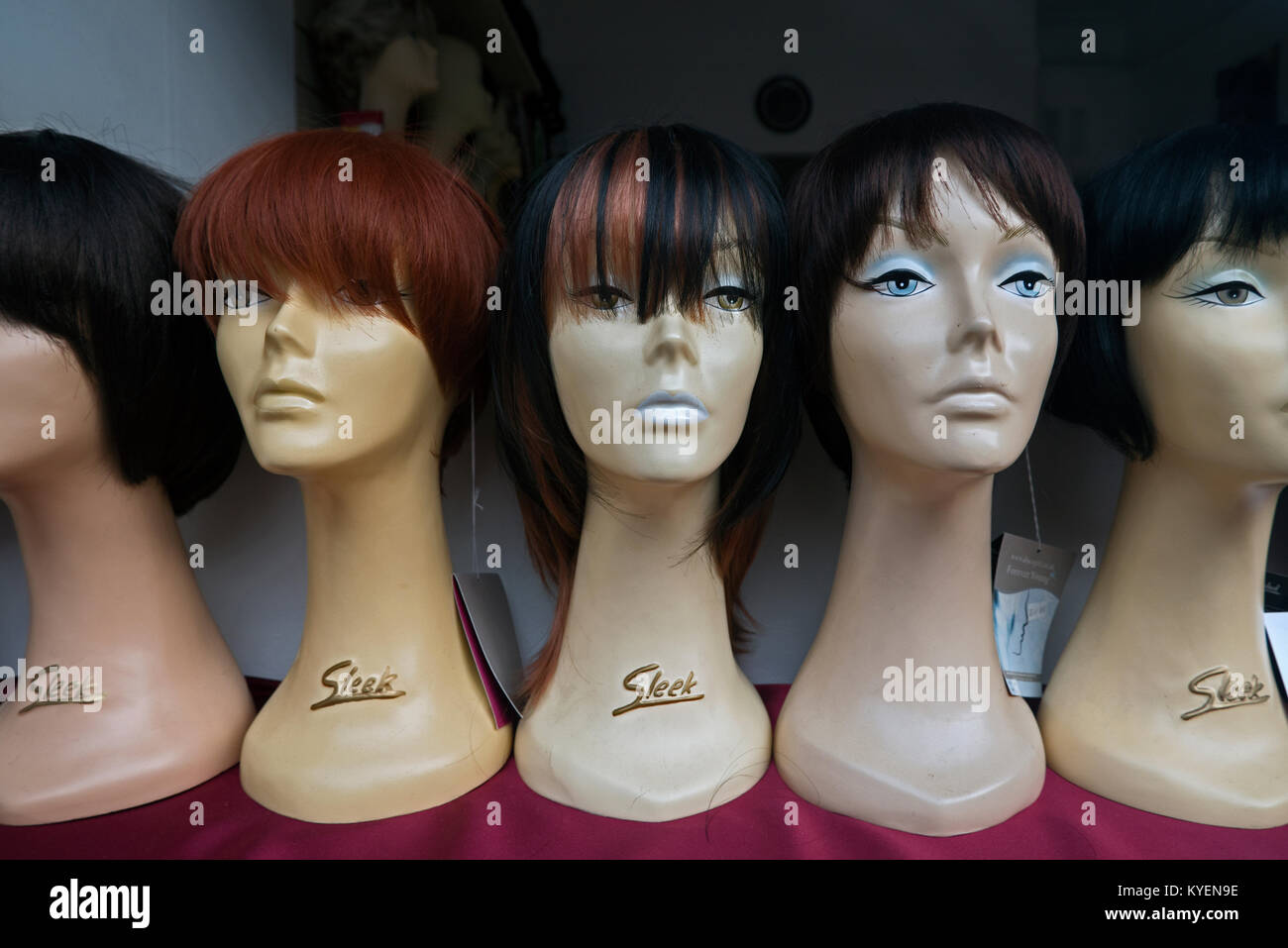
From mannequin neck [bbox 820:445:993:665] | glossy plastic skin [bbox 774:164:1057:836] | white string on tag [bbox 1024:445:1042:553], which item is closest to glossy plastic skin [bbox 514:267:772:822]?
glossy plastic skin [bbox 774:164:1057:836]

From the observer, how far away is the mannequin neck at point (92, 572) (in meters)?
1.25

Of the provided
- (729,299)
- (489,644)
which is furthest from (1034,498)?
(489,644)

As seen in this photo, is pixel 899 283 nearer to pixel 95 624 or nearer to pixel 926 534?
pixel 926 534

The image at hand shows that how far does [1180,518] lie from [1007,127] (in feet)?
2.19

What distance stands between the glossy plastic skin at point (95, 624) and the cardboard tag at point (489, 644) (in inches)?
17.2

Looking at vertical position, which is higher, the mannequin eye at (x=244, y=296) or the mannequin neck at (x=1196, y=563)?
the mannequin eye at (x=244, y=296)

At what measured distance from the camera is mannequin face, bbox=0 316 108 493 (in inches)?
44.3

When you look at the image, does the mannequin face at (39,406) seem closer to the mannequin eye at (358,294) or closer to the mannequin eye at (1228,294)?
the mannequin eye at (358,294)

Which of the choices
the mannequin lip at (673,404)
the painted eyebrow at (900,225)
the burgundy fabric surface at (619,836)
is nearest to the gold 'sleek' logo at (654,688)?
the burgundy fabric surface at (619,836)

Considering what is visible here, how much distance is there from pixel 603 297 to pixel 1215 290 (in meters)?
0.89

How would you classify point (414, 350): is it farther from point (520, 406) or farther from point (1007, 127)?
point (1007, 127)

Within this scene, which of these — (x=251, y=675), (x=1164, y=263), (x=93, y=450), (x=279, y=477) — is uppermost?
(x=1164, y=263)
